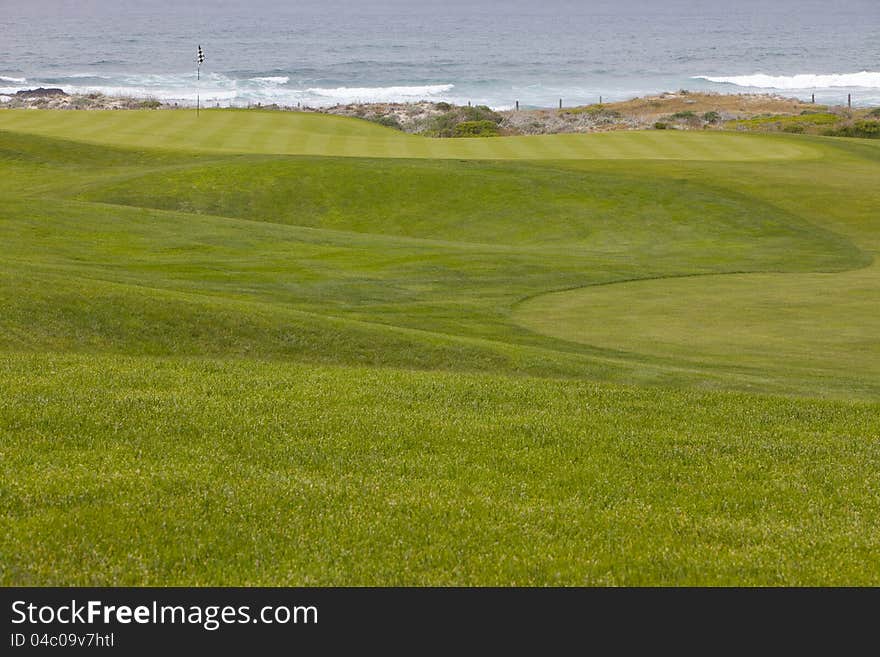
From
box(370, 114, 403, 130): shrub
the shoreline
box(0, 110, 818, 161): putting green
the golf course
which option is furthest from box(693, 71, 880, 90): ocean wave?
the golf course

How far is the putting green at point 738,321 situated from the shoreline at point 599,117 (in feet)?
166

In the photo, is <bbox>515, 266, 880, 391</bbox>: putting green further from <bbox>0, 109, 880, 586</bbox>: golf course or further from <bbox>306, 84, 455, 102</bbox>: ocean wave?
<bbox>306, 84, 455, 102</bbox>: ocean wave

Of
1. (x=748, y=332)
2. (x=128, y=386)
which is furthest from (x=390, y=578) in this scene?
(x=748, y=332)

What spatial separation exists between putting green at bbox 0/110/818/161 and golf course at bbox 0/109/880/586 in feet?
26.6

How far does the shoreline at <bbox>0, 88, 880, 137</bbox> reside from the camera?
81.1m

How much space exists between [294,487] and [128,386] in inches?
193

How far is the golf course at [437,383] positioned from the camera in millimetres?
9172

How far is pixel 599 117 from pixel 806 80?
118097 mm

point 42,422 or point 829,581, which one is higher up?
point 42,422

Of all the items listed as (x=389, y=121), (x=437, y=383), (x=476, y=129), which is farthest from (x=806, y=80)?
(x=437, y=383)

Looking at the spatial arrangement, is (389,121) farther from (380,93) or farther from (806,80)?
(806,80)

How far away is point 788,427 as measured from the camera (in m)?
14.5

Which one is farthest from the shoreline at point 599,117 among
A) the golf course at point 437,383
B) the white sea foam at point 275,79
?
the white sea foam at point 275,79
